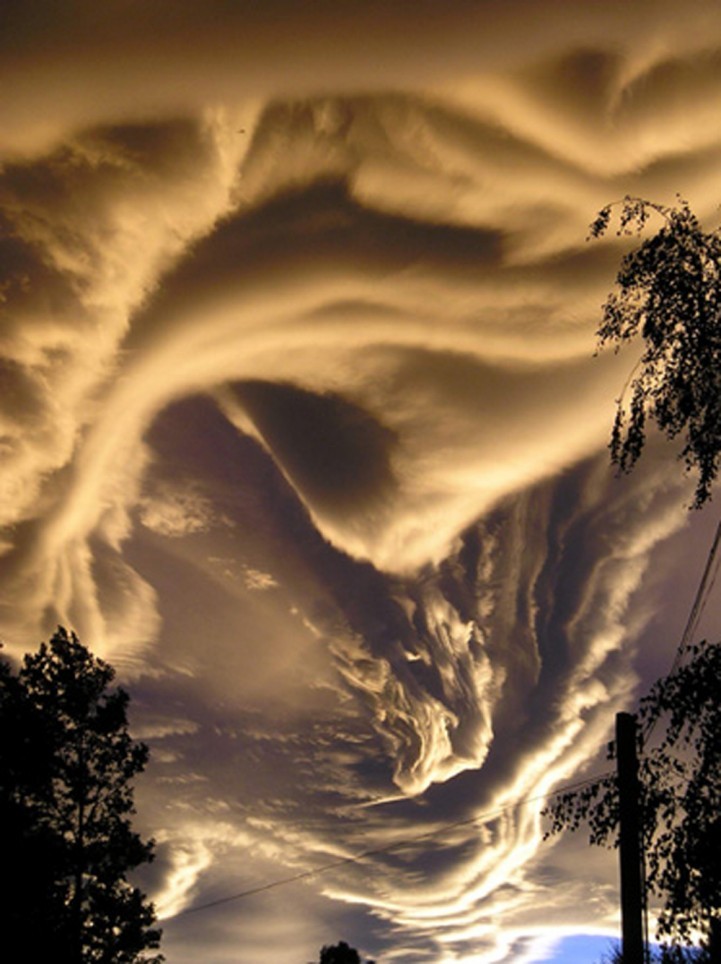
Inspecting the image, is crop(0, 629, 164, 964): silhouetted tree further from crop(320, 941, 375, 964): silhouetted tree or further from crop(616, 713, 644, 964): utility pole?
crop(320, 941, 375, 964): silhouetted tree

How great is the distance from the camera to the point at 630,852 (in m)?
11.1

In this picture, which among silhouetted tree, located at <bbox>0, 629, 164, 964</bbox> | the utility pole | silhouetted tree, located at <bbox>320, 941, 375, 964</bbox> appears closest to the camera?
the utility pole

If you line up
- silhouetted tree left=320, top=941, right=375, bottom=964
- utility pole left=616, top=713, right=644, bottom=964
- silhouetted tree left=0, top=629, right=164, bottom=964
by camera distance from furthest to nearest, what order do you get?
silhouetted tree left=320, top=941, right=375, bottom=964 < silhouetted tree left=0, top=629, right=164, bottom=964 < utility pole left=616, top=713, right=644, bottom=964

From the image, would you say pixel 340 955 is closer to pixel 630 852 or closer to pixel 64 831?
pixel 64 831

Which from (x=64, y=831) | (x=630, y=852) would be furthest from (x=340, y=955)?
(x=630, y=852)

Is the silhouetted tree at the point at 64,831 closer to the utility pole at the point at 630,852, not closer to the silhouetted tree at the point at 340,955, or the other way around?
the utility pole at the point at 630,852

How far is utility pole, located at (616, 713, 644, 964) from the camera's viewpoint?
11.1 meters

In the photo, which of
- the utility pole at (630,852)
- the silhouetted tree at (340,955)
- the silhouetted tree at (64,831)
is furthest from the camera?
the silhouetted tree at (340,955)

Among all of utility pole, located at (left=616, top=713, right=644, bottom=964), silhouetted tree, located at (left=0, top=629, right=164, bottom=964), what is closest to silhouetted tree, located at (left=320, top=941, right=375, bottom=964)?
silhouetted tree, located at (left=0, top=629, right=164, bottom=964)

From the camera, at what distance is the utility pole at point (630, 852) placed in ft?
36.3

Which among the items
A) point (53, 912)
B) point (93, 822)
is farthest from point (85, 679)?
point (53, 912)

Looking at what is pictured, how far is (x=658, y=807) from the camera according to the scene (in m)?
9.97

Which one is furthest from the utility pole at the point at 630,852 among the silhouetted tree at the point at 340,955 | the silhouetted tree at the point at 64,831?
the silhouetted tree at the point at 340,955

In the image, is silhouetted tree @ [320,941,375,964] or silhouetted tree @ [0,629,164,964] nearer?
silhouetted tree @ [0,629,164,964]
